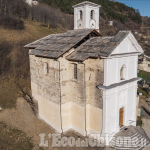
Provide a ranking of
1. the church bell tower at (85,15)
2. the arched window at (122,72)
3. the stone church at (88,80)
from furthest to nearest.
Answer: the church bell tower at (85,15) → the arched window at (122,72) → the stone church at (88,80)

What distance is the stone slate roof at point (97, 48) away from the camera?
32.4ft

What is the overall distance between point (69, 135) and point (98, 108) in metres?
3.25

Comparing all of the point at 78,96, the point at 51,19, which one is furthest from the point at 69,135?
the point at 51,19

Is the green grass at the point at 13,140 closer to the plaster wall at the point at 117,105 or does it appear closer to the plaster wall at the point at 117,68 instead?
the plaster wall at the point at 117,105

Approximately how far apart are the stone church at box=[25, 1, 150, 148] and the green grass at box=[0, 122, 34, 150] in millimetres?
2322

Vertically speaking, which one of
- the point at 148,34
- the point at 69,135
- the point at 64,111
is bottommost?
the point at 69,135

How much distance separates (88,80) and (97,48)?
2314 mm

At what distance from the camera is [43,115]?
1374cm

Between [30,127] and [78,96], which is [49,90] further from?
[30,127]

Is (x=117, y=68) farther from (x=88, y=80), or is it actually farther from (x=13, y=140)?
(x=13, y=140)

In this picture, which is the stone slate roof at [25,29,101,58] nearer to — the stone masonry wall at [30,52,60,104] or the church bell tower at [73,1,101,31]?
the stone masonry wall at [30,52,60,104]

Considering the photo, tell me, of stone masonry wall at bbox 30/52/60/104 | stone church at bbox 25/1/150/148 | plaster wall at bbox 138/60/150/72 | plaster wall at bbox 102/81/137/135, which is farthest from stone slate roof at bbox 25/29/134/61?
plaster wall at bbox 138/60/150/72

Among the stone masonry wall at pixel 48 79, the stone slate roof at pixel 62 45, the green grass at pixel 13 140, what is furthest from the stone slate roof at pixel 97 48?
the green grass at pixel 13 140

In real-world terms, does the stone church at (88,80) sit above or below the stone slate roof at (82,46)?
below
